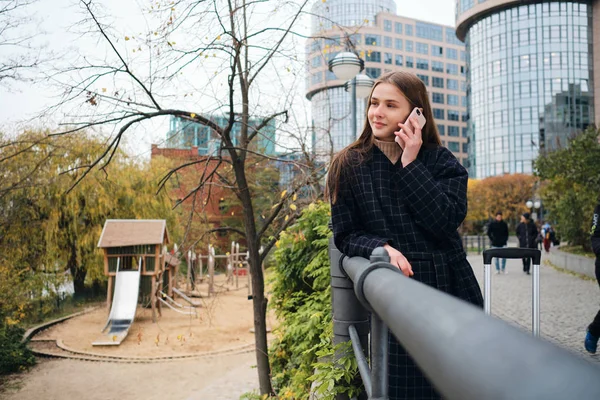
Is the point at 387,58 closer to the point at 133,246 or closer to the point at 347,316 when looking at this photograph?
the point at 133,246

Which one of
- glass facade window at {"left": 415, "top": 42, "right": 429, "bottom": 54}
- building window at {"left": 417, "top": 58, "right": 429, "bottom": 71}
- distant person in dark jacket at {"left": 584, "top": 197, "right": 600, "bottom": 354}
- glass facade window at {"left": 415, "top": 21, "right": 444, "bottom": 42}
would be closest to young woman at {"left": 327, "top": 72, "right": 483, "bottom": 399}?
distant person in dark jacket at {"left": 584, "top": 197, "right": 600, "bottom": 354}

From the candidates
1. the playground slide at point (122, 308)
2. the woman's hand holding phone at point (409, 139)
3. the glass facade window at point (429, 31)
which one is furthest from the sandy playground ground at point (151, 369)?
the glass facade window at point (429, 31)

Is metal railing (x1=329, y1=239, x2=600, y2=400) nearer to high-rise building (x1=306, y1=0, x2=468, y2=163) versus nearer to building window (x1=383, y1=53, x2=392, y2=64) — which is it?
high-rise building (x1=306, y1=0, x2=468, y2=163)

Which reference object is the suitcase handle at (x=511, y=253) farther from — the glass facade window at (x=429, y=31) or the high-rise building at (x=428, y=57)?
the glass facade window at (x=429, y=31)

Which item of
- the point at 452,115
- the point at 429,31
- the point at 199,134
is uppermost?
the point at 429,31

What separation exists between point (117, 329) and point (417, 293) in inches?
568

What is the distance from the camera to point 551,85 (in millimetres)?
74125

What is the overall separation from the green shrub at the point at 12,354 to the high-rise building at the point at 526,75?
70.0 m

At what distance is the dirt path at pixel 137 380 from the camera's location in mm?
8844

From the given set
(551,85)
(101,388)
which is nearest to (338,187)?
(101,388)

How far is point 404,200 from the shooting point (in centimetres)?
183

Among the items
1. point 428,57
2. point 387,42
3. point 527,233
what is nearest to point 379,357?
point 527,233

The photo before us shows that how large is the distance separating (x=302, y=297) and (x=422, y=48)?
10453 centimetres

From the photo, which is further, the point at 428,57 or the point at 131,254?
the point at 428,57
